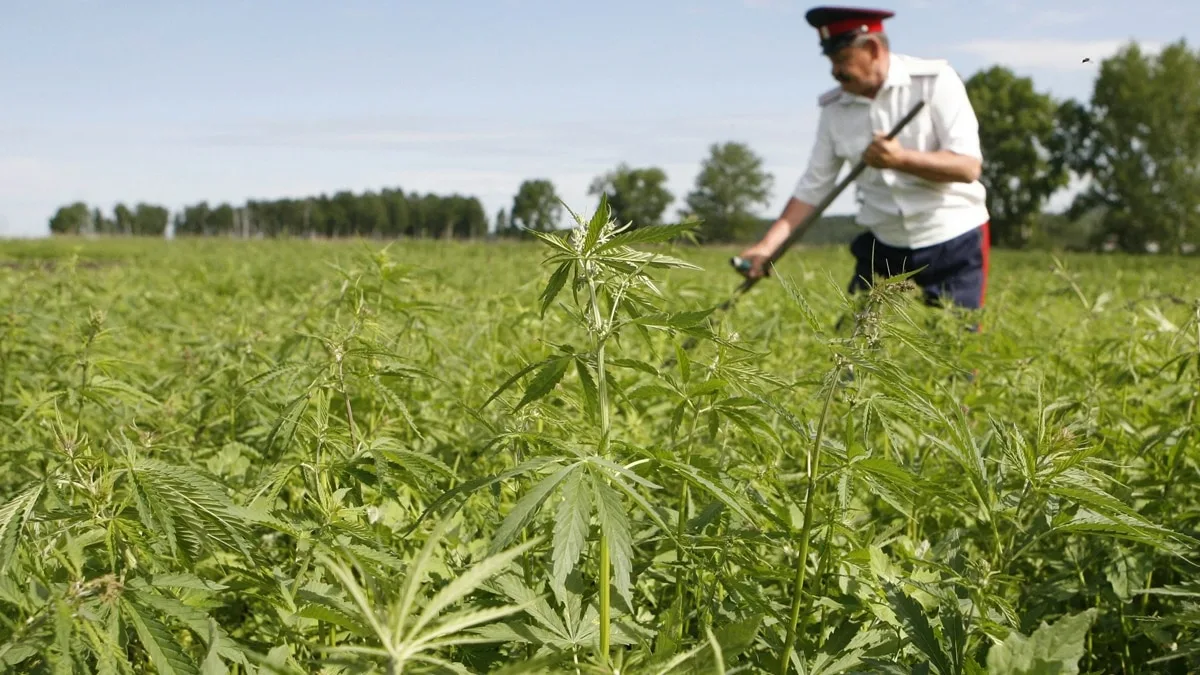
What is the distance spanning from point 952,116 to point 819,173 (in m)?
0.93

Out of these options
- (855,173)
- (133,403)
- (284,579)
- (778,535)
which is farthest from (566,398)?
(855,173)

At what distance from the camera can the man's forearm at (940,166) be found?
4.00 meters

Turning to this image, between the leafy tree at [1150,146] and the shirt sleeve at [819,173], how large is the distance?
53675mm

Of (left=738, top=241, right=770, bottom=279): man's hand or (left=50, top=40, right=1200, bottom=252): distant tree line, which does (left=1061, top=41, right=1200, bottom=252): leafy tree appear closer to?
(left=50, top=40, right=1200, bottom=252): distant tree line

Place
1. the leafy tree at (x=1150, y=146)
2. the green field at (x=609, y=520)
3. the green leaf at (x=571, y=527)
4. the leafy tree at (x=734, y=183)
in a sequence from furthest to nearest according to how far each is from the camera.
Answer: the leafy tree at (x=734, y=183) < the leafy tree at (x=1150, y=146) < the green field at (x=609, y=520) < the green leaf at (x=571, y=527)

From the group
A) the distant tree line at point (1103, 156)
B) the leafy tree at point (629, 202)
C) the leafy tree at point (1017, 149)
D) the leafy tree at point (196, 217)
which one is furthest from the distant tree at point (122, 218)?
the leafy tree at point (629, 202)

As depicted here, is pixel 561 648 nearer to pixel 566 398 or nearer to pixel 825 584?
pixel 566 398

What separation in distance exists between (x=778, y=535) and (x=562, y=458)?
0.59 m

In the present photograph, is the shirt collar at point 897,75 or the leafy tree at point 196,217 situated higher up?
the leafy tree at point 196,217

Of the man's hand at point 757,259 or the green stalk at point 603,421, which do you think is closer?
the green stalk at point 603,421

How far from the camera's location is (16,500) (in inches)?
48.2

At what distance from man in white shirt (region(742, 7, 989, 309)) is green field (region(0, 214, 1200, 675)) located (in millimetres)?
1441

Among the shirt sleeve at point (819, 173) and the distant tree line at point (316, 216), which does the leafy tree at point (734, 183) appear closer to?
the distant tree line at point (316, 216)

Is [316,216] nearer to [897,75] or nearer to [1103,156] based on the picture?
[1103,156]
